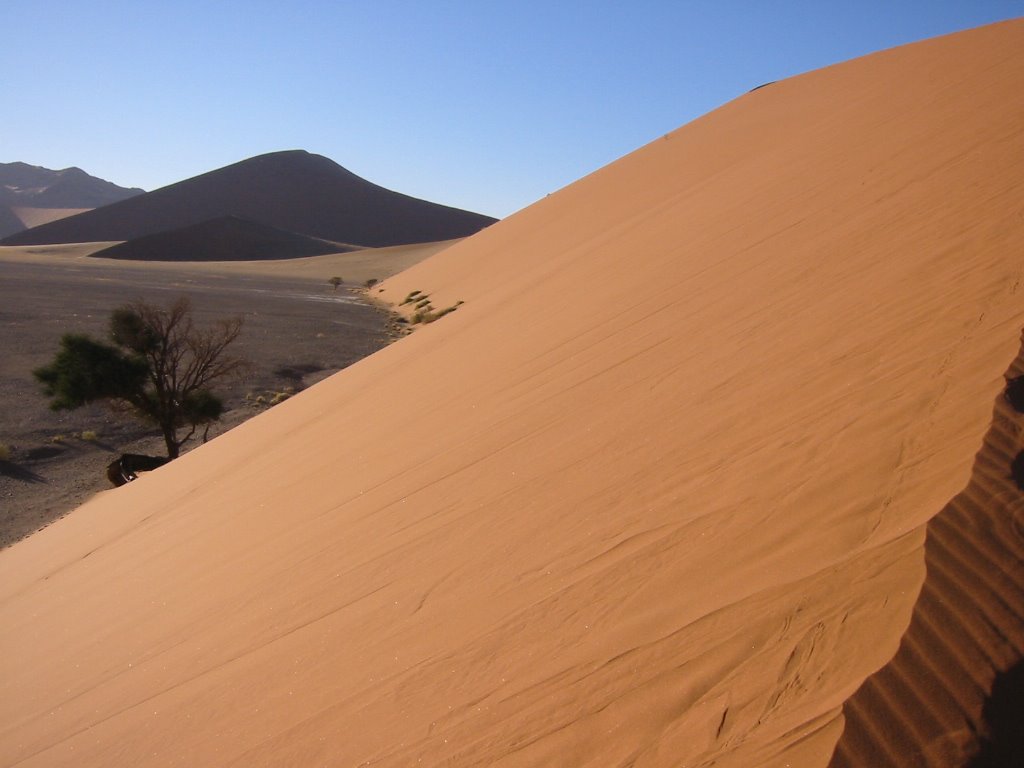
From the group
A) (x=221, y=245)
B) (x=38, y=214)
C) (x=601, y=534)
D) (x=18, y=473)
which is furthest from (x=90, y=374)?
(x=38, y=214)

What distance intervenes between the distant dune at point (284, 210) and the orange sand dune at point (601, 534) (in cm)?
11043

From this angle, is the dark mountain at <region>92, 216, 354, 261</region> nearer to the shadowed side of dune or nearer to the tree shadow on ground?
the tree shadow on ground

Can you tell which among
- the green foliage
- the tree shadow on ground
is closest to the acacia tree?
the green foliage

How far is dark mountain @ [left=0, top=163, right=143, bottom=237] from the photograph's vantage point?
169 meters

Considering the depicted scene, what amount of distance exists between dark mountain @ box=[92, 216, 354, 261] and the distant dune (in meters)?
13.4

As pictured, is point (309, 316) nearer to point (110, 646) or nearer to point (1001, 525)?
point (110, 646)

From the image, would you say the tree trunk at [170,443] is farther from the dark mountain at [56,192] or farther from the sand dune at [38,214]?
the dark mountain at [56,192]

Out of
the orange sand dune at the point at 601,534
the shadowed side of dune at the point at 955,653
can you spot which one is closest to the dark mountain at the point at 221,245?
the orange sand dune at the point at 601,534

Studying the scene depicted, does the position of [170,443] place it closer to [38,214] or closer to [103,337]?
[103,337]

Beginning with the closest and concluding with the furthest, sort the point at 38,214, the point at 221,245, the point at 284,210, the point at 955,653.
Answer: the point at 955,653
the point at 221,245
the point at 284,210
the point at 38,214

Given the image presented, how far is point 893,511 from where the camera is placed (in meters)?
3.17

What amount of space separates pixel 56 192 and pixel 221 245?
10288 centimetres

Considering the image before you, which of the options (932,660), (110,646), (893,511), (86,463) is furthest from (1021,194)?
(86,463)

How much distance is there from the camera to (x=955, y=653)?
2.46 metres
